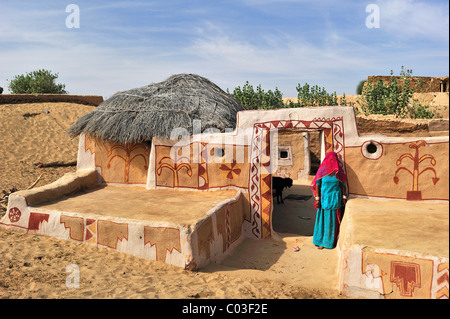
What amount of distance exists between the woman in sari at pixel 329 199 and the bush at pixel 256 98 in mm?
16062

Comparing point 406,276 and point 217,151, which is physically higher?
point 217,151

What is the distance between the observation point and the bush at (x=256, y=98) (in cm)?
2330

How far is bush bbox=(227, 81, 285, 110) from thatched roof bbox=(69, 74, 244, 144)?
12.0 m

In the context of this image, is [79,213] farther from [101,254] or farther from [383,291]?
[383,291]

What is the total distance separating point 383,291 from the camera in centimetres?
480

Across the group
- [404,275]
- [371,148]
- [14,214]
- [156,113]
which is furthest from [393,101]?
[14,214]

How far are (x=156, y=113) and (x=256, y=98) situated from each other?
1492cm

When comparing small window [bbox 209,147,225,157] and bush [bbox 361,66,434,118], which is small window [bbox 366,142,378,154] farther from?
bush [bbox 361,66,434,118]

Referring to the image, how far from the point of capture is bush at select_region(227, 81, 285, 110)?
23298 millimetres

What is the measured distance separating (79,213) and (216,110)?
4791 mm

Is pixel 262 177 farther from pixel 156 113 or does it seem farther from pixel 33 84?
pixel 33 84

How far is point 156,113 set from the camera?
9.61 metres

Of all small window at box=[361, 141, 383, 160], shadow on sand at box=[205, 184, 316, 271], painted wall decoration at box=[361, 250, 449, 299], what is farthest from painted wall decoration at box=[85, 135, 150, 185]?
painted wall decoration at box=[361, 250, 449, 299]

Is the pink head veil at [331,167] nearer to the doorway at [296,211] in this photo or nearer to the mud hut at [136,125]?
the doorway at [296,211]
